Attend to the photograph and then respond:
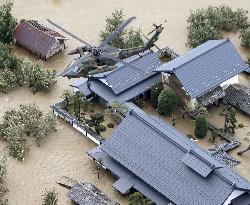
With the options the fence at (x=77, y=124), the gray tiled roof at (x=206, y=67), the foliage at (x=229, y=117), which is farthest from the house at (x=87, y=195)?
the foliage at (x=229, y=117)

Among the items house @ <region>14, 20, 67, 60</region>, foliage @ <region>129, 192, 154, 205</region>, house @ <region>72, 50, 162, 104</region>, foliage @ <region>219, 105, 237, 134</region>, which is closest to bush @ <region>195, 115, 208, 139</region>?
foliage @ <region>219, 105, 237, 134</region>

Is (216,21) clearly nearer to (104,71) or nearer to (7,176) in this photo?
(104,71)

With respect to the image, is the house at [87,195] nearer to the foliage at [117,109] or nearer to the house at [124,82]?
the foliage at [117,109]

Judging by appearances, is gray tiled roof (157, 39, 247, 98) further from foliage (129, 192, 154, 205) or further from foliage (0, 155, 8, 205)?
foliage (0, 155, 8, 205)

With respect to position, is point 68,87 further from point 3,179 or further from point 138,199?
point 138,199

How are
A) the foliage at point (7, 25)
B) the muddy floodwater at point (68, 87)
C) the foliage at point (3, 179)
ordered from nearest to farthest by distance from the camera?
the foliage at point (3, 179) → the muddy floodwater at point (68, 87) → the foliage at point (7, 25)

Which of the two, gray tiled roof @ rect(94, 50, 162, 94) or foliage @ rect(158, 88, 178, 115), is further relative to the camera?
gray tiled roof @ rect(94, 50, 162, 94)

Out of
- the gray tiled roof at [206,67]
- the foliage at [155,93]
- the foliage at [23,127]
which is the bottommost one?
the foliage at [23,127]

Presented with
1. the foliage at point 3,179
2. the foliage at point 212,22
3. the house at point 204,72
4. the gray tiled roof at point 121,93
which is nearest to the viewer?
the foliage at point 3,179
